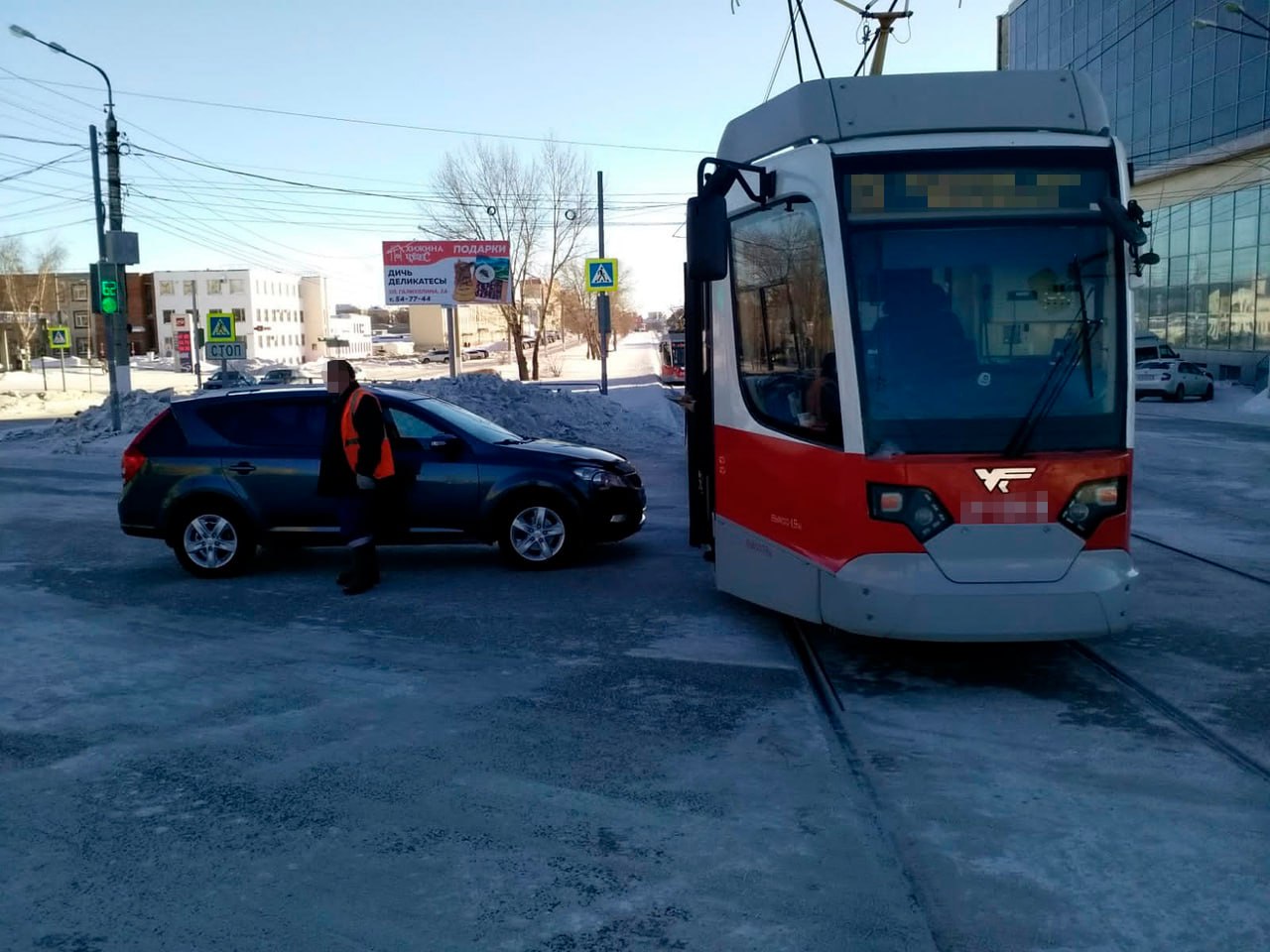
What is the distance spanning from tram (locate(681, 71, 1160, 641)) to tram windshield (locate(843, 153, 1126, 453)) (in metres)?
0.01

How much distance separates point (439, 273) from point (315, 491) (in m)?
23.5

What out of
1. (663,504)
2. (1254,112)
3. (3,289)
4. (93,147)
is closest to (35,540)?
(663,504)

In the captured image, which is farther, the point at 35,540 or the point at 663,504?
the point at 663,504

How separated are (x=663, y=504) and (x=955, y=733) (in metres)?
8.68

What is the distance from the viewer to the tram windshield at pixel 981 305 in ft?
20.3

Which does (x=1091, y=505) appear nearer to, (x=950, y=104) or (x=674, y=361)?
(x=950, y=104)

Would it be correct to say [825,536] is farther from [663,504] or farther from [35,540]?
[35,540]

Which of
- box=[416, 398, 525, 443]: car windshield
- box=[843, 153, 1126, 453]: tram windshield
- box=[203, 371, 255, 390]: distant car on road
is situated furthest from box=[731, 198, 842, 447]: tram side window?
box=[203, 371, 255, 390]: distant car on road

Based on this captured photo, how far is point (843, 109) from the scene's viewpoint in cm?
655

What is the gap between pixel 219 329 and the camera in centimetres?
2677

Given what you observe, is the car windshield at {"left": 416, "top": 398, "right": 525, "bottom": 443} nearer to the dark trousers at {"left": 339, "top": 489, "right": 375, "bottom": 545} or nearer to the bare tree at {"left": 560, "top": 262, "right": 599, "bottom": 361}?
the dark trousers at {"left": 339, "top": 489, "right": 375, "bottom": 545}

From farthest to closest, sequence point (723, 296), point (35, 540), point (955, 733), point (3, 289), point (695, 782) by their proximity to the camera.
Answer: point (3, 289) → point (35, 540) → point (723, 296) → point (955, 733) → point (695, 782)

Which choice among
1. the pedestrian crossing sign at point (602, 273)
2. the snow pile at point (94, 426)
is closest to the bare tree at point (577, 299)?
the pedestrian crossing sign at point (602, 273)

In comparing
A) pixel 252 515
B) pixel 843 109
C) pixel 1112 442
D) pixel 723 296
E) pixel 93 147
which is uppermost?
pixel 93 147
